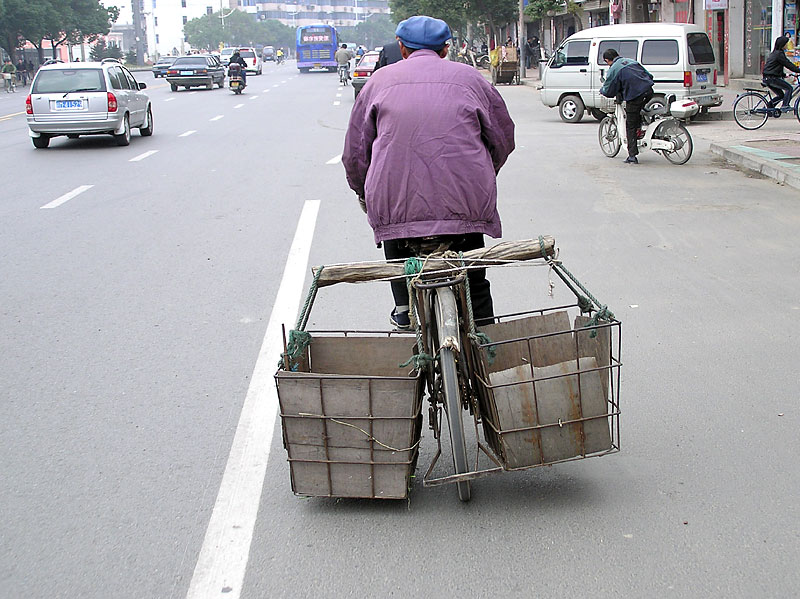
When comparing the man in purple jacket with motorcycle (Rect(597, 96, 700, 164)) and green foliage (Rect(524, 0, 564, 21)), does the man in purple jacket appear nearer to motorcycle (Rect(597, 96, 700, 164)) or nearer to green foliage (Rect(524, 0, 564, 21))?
motorcycle (Rect(597, 96, 700, 164))

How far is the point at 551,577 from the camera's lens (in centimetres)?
333

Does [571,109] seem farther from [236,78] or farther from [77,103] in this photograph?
[236,78]

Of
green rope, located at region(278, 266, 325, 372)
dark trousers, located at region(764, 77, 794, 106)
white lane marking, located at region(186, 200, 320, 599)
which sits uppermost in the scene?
dark trousers, located at region(764, 77, 794, 106)

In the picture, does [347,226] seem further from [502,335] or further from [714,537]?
[714,537]

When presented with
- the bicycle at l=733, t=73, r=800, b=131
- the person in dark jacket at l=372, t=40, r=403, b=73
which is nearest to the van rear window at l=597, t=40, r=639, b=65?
the bicycle at l=733, t=73, r=800, b=131

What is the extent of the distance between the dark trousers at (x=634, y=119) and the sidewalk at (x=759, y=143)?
1.45 meters

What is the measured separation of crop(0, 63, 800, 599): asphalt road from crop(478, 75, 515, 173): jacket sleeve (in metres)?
1.35

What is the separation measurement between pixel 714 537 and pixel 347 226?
712 cm

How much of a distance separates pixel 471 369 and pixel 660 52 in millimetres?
18083

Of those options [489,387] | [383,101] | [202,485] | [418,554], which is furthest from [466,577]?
[383,101]

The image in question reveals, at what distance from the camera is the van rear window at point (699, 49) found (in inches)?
802

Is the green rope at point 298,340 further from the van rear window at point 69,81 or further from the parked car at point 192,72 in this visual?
the parked car at point 192,72

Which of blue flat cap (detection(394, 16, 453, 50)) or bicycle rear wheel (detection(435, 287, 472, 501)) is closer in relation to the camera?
bicycle rear wheel (detection(435, 287, 472, 501))

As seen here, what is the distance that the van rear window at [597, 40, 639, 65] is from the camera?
20719mm
